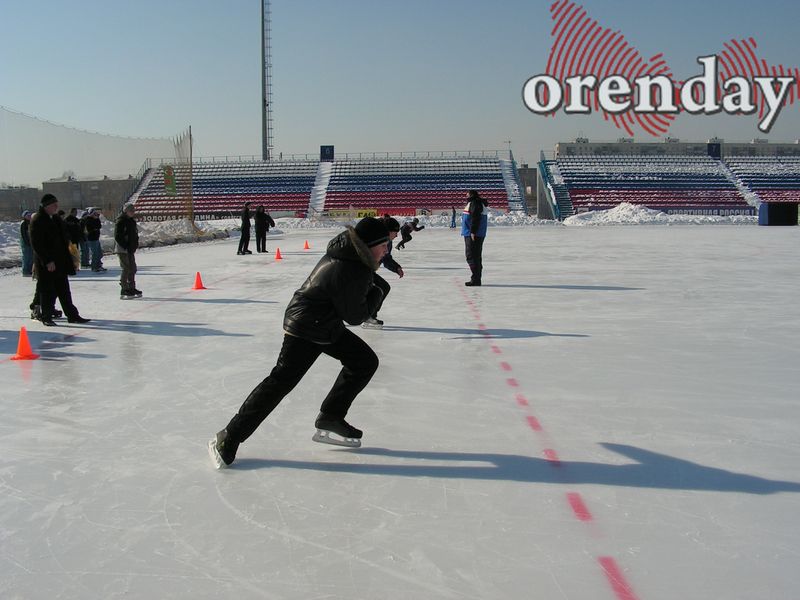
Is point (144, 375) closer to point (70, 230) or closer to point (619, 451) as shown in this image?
point (619, 451)

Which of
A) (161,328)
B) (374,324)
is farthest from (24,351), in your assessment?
(374,324)

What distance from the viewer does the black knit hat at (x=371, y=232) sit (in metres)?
3.46

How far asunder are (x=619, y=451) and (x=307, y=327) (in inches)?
70.7

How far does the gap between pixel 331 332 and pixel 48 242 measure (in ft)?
19.1

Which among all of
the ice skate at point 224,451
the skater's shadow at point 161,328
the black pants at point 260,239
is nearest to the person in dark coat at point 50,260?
the skater's shadow at point 161,328

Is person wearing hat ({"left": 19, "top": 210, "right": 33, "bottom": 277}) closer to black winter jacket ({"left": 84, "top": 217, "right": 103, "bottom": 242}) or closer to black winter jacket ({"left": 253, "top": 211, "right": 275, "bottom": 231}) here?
black winter jacket ({"left": 84, "top": 217, "right": 103, "bottom": 242})

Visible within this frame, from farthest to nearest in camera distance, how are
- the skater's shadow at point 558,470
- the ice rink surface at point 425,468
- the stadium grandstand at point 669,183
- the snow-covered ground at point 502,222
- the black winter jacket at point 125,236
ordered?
1. the stadium grandstand at point 669,183
2. the snow-covered ground at point 502,222
3. the black winter jacket at point 125,236
4. the skater's shadow at point 558,470
5. the ice rink surface at point 425,468

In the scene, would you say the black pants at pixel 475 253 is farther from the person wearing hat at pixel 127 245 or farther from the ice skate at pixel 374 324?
the person wearing hat at pixel 127 245

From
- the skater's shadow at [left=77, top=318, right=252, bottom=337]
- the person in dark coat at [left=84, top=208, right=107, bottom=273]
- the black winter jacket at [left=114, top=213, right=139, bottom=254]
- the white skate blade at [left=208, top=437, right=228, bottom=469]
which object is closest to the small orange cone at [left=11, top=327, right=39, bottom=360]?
the skater's shadow at [left=77, top=318, right=252, bottom=337]

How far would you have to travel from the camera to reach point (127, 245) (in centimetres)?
1048

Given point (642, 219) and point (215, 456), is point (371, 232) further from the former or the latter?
point (642, 219)

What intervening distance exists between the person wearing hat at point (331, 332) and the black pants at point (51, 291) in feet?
18.1

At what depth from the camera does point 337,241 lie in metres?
3.51

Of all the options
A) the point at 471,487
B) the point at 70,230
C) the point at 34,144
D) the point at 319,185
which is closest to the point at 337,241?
the point at 471,487
